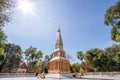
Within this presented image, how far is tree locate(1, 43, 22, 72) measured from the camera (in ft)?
178

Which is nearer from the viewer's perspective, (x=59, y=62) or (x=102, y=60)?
(x=59, y=62)

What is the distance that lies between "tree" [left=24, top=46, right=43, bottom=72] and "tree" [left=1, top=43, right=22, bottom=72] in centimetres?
459

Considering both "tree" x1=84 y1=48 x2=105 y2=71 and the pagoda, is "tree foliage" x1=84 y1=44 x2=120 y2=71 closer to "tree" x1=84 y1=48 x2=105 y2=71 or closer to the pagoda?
"tree" x1=84 y1=48 x2=105 y2=71

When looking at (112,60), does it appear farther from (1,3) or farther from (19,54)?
(1,3)

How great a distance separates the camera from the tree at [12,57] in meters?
54.3

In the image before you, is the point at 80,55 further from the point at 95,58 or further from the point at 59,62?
the point at 59,62

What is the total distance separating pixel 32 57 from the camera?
53281mm

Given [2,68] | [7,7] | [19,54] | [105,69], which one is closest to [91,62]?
[105,69]

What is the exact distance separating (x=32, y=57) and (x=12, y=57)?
7983 mm

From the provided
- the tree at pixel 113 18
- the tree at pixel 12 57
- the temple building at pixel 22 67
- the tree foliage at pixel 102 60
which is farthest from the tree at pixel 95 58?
the tree at pixel 113 18

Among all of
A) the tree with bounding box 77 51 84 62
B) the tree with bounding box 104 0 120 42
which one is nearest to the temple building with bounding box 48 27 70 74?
the tree with bounding box 104 0 120 42

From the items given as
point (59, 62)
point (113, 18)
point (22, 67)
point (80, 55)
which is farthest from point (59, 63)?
point (80, 55)

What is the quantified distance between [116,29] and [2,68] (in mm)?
47692

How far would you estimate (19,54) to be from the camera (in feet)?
185
